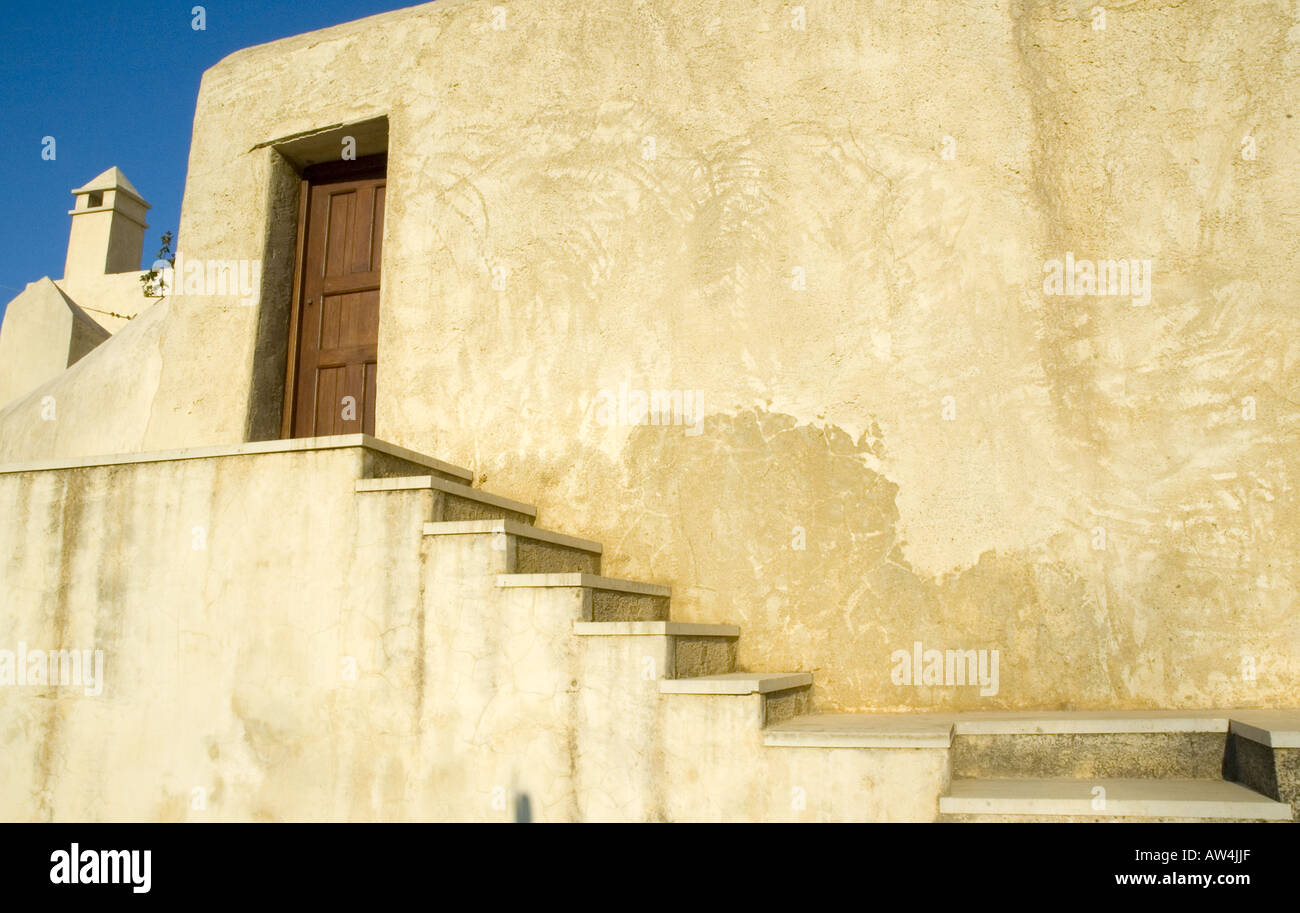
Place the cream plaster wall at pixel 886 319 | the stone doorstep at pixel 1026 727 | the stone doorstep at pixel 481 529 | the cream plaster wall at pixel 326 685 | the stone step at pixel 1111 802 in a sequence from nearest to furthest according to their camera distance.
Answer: the stone step at pixel 1111 802
the stone doorstep at pixel 1026 727
the cream plaster wall at pixel 326 685
the stone doorstep at pixel 481 529
the cream plaster wall at pixel 886 319

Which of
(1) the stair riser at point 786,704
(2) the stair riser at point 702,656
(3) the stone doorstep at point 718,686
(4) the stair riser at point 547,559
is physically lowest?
(1) the stair riser at point 786,704

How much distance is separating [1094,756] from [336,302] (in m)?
5.10

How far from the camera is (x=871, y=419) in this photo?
17.0 feet

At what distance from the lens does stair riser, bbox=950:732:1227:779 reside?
12.9 feet

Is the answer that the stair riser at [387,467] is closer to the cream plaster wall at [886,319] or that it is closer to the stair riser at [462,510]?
the stair riser at [462,510]

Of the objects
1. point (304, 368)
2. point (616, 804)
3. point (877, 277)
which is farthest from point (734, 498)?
point (304, 368)

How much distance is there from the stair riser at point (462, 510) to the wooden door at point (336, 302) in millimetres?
1647

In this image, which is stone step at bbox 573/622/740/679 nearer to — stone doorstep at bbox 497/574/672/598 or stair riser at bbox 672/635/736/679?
stair riser at bbox 672/635/736/679

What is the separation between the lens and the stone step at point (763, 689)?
158 inches

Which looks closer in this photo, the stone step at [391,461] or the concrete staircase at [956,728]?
the concrete staircase at [956,728]

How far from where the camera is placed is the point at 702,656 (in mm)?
4629

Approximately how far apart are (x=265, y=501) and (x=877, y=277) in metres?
3.09

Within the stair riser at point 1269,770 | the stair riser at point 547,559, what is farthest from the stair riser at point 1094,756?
the stair riser at point 547,559
